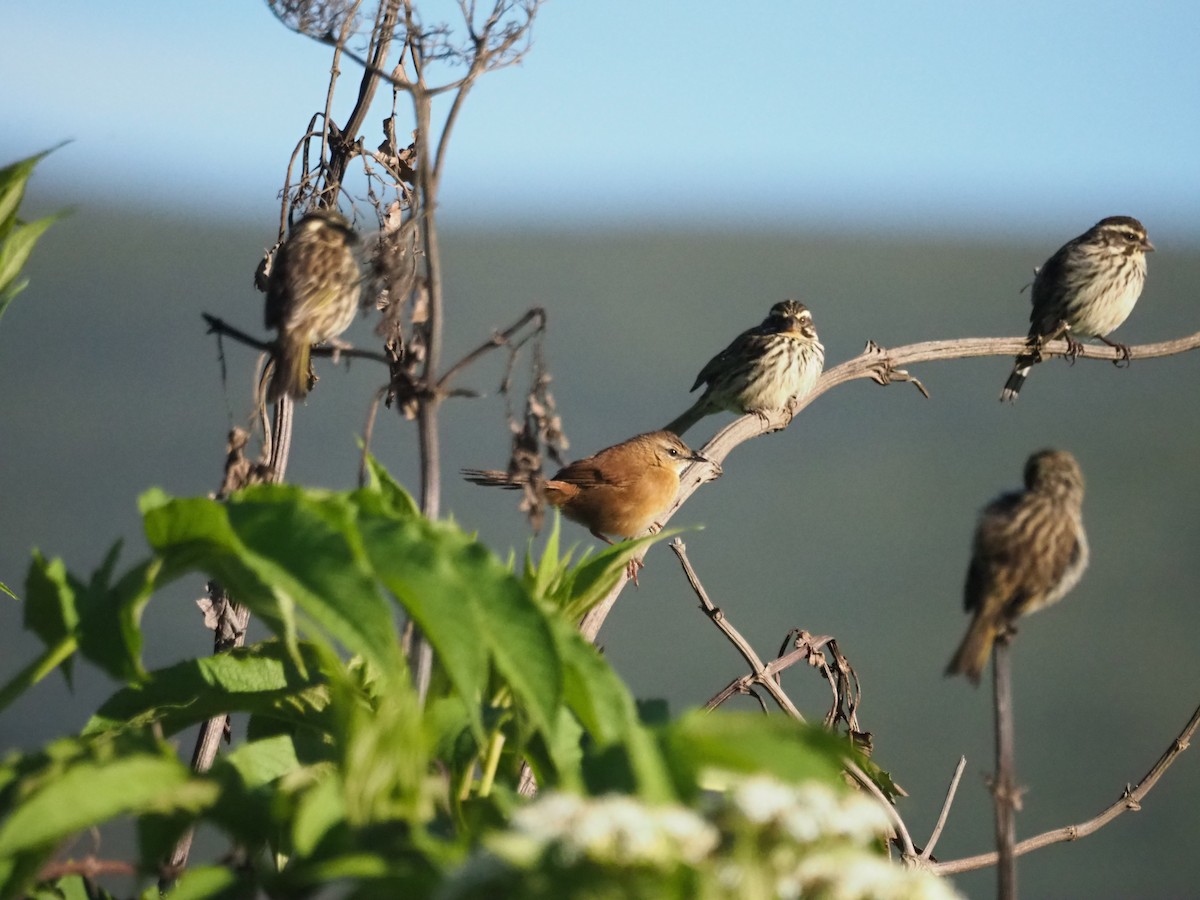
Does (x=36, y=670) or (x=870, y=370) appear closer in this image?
(x=36, y=670)

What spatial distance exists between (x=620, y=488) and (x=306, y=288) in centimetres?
427

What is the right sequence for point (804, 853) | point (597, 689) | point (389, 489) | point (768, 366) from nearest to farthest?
point (804, 853), point (597, 689), point (389, 489), point (768, 366)

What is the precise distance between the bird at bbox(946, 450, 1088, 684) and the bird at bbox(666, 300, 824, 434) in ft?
22.1

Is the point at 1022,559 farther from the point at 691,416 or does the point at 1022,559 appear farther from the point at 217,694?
the point at 691,416

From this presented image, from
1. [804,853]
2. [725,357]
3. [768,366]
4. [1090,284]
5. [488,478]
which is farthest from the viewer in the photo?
[1090,284]

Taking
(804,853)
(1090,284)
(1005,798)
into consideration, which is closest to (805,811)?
(804,853)

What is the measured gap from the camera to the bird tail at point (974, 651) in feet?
7.96

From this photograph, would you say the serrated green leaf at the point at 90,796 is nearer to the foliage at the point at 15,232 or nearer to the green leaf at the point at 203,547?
the green leaf at the point at 203,547

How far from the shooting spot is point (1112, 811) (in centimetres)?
382

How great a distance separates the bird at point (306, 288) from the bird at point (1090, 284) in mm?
7054

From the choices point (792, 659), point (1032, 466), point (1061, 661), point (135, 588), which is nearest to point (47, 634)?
point (135, 588)

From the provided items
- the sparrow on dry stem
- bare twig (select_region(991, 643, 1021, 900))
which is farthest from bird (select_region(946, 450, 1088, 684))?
the sparrow on dry stem

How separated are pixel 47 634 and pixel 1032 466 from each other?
6.06 ft

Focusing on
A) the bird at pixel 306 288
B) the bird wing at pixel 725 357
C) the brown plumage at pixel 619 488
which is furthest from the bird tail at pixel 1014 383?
the bird at pixel 306 288
